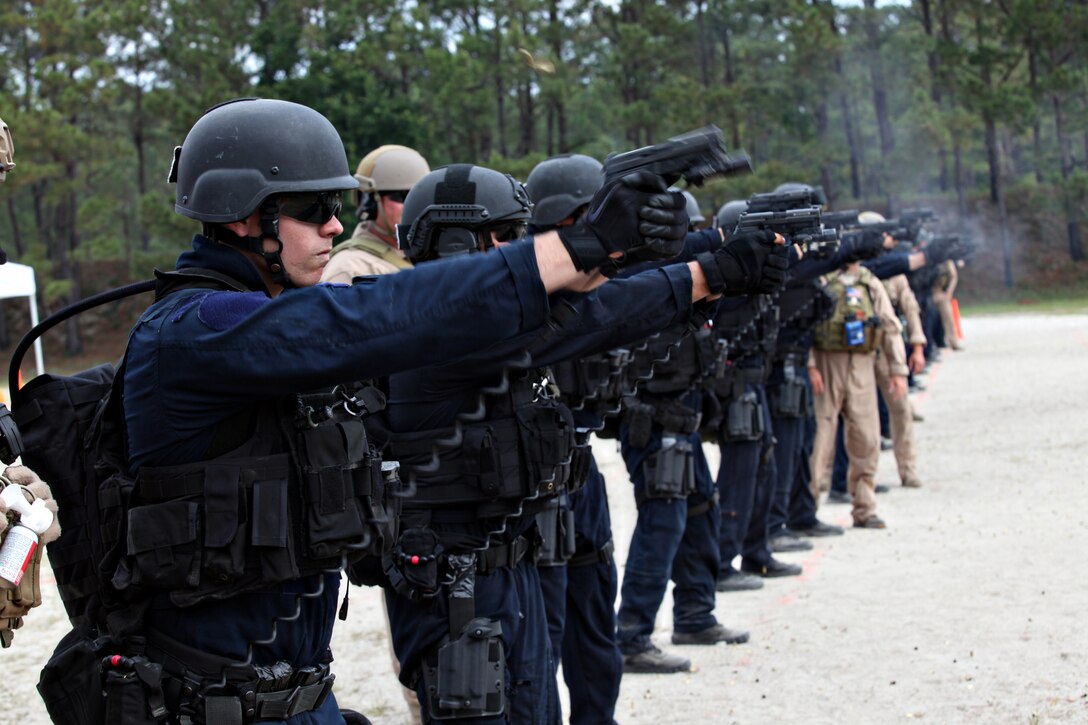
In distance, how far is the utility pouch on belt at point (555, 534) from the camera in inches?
194

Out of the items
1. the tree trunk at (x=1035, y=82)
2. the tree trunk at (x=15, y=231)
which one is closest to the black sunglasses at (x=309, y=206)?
the tree trunk at (x=1035, y=82)

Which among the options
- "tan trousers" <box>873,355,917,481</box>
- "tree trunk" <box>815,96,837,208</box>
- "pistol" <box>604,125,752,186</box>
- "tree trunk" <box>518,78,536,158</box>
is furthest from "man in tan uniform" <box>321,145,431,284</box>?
"tree trunk" <box>815,96,837,208</box>

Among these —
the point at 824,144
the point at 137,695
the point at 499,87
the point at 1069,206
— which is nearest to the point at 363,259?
the point at 137,695

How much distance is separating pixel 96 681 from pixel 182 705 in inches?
9.3

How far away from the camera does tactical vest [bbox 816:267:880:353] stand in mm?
11555

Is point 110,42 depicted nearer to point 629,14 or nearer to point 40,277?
point 40,277

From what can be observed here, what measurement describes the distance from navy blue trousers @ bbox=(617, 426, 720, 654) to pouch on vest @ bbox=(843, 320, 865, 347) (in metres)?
4.29

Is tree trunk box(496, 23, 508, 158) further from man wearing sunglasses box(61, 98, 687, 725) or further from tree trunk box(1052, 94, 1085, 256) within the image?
man wearing sunglasses box(61, 98, 687, 725)

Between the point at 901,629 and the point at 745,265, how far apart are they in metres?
3.78

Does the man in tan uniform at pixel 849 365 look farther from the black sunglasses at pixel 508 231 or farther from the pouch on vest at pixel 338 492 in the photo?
the pouch on vest at pixel 338 492

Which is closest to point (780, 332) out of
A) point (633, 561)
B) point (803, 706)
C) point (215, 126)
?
point (633, 561)

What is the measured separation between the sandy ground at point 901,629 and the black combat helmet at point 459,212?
2.47 metres

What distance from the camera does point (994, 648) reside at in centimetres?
687

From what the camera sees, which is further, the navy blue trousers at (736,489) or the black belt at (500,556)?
the navy blue trousers at (736,489)
